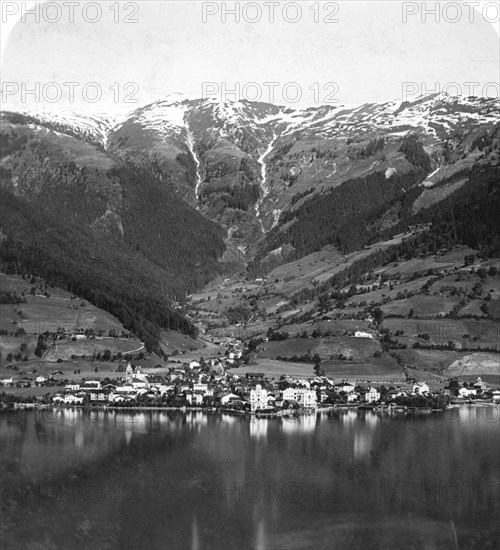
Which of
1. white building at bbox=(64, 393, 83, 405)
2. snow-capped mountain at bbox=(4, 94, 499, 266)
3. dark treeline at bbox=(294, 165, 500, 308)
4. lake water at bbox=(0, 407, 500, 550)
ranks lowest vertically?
lake water at bbox=(0, 407, 500, 550)

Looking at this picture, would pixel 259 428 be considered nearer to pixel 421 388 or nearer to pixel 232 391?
pixel 232 391

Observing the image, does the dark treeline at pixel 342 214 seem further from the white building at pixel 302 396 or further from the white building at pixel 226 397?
the white building at pixel 226 397

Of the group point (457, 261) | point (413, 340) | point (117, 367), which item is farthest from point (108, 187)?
point (117, 367)

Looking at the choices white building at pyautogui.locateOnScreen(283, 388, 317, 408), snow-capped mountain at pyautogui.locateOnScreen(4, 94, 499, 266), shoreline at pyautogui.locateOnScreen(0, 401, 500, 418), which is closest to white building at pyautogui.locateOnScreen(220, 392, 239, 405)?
shoreline at pyautogui.locateOnScreen(0, 401, 500, 418)

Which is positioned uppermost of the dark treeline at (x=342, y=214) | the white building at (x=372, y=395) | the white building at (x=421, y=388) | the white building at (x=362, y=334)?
the dark treeline at (x=342, y=214)

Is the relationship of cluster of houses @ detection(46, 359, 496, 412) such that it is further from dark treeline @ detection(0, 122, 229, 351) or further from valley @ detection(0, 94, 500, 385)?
dark treeline @ detection(0, 122, 229, 351)

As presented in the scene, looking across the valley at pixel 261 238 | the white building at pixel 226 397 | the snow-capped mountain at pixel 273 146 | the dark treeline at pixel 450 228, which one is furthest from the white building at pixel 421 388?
the snow-capped mountain at pixel 273 146

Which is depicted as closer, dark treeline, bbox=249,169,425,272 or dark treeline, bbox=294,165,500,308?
dark treeline, bbox=294,165,500,308
